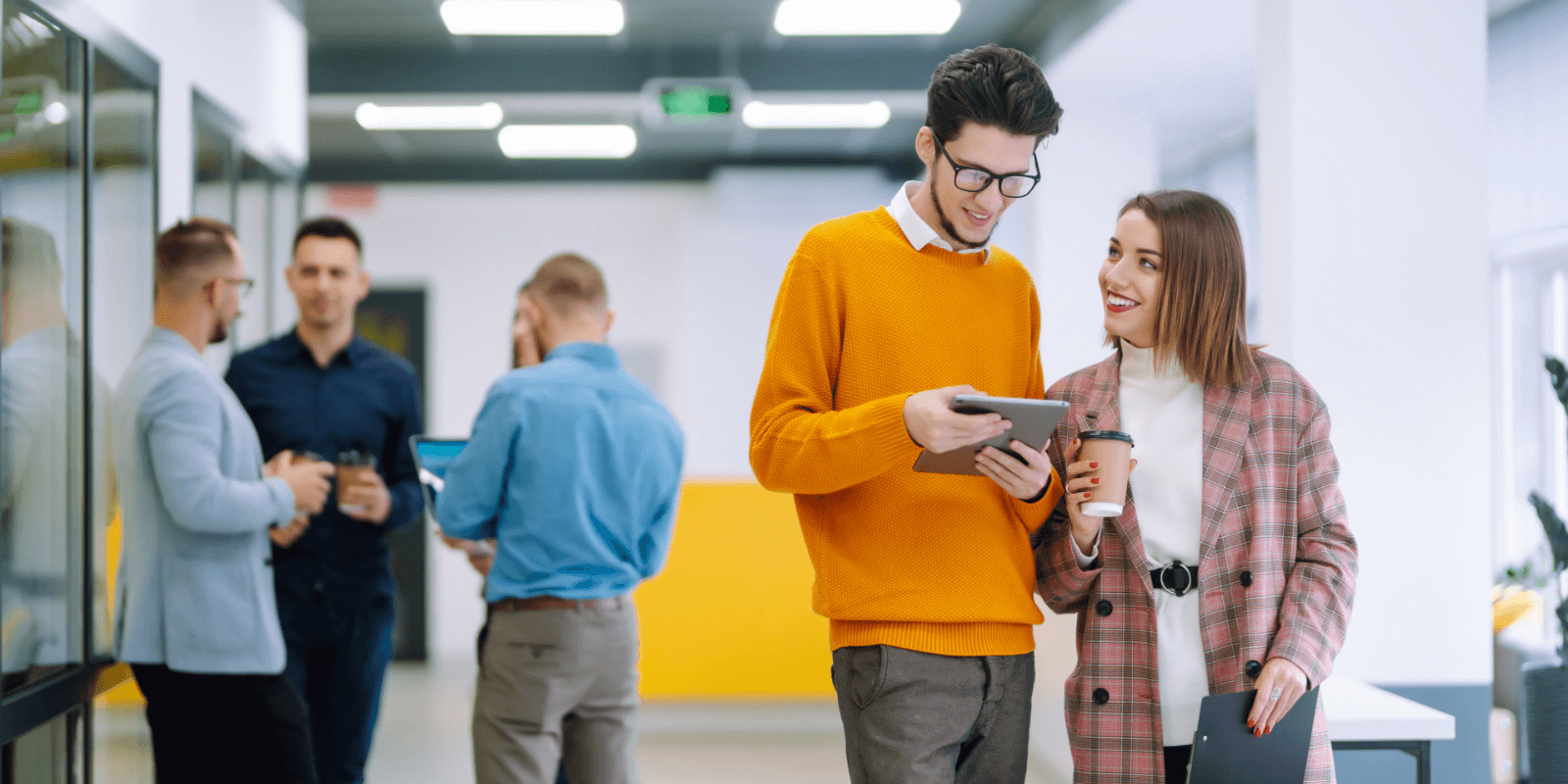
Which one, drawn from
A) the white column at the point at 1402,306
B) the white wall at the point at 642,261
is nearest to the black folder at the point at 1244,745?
the white column at the point at 1402,306

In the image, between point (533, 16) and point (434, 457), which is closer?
point (434, 457)

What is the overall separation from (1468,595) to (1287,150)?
1285 mm

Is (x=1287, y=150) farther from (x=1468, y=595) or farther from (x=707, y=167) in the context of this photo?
(x=707, y=167)

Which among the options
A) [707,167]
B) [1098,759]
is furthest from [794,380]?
[707,167]

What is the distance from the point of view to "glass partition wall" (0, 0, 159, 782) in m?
2.29

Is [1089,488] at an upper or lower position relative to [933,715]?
upper

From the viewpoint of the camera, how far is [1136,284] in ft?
5.72

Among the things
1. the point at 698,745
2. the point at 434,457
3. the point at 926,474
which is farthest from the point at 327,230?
the point at 698,745

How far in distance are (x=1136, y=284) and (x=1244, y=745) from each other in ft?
2.28

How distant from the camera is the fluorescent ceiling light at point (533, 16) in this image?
4742mm

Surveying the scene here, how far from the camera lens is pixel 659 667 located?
5.03 meters

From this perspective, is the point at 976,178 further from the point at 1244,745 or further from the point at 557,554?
the point at 557,554

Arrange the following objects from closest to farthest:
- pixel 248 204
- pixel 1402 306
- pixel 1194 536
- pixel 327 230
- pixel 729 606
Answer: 1. pixel 1194 536
2. pixel 1402 306
3. pixel 327 230
4. pixel 248 204
5. pixel 729 606

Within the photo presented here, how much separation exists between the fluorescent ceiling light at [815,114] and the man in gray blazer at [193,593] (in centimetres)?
404
